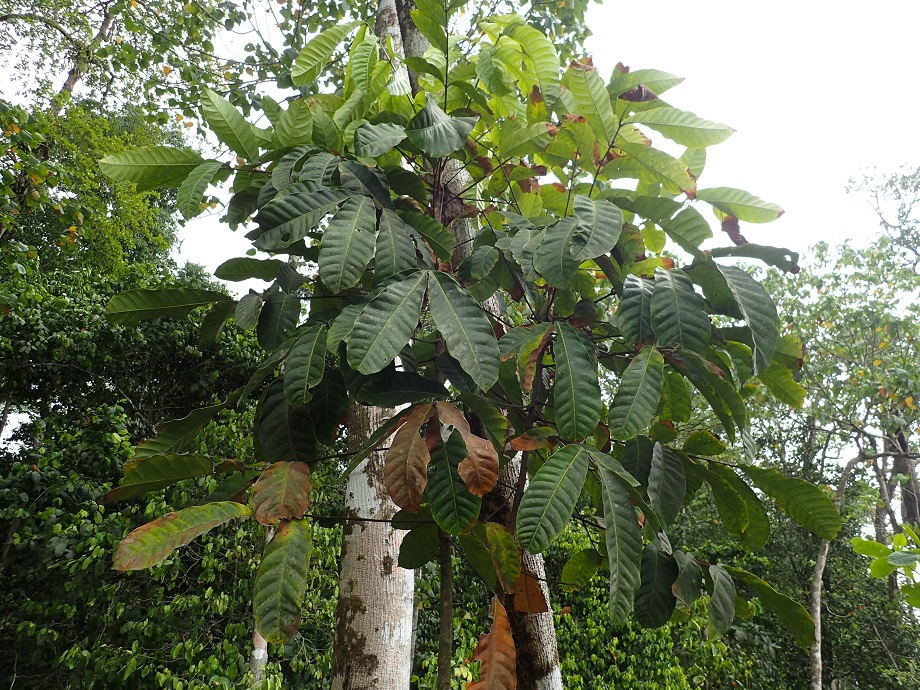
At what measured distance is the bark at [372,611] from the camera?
4.15 feet

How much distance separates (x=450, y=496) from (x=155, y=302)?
58 cm

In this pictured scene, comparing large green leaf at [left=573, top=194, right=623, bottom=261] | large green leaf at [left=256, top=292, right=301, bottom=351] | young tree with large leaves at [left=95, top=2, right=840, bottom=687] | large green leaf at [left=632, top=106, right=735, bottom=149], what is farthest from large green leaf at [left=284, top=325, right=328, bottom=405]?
large green leaf at [left=632, top=106, right=735, bottom=149]

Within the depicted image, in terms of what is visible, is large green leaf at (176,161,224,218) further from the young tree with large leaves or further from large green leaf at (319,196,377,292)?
large green leaf at (319,196,377,292)

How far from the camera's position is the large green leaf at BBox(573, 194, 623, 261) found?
2.35 feet

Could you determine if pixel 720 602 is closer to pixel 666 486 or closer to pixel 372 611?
pixel 666 486

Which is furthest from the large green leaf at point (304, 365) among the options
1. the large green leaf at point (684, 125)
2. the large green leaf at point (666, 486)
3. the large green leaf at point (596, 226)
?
the large green leaf at point (684, 125)

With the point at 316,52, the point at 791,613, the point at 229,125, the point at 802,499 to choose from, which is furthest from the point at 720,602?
the point at 316,52

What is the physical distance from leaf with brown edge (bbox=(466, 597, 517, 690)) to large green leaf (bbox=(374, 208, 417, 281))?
1.58 feet

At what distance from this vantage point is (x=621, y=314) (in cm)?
Answer: 76

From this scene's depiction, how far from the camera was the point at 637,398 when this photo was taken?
0.69 m

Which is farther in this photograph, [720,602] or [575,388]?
[720,602]

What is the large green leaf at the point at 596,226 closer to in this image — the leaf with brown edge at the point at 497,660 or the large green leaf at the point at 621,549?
the large green leaf at the point at 621,549

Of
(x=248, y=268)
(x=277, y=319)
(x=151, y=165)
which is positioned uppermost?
(x=151, y=165)

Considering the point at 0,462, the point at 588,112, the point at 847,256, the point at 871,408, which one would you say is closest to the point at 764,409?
the point at 871,408
